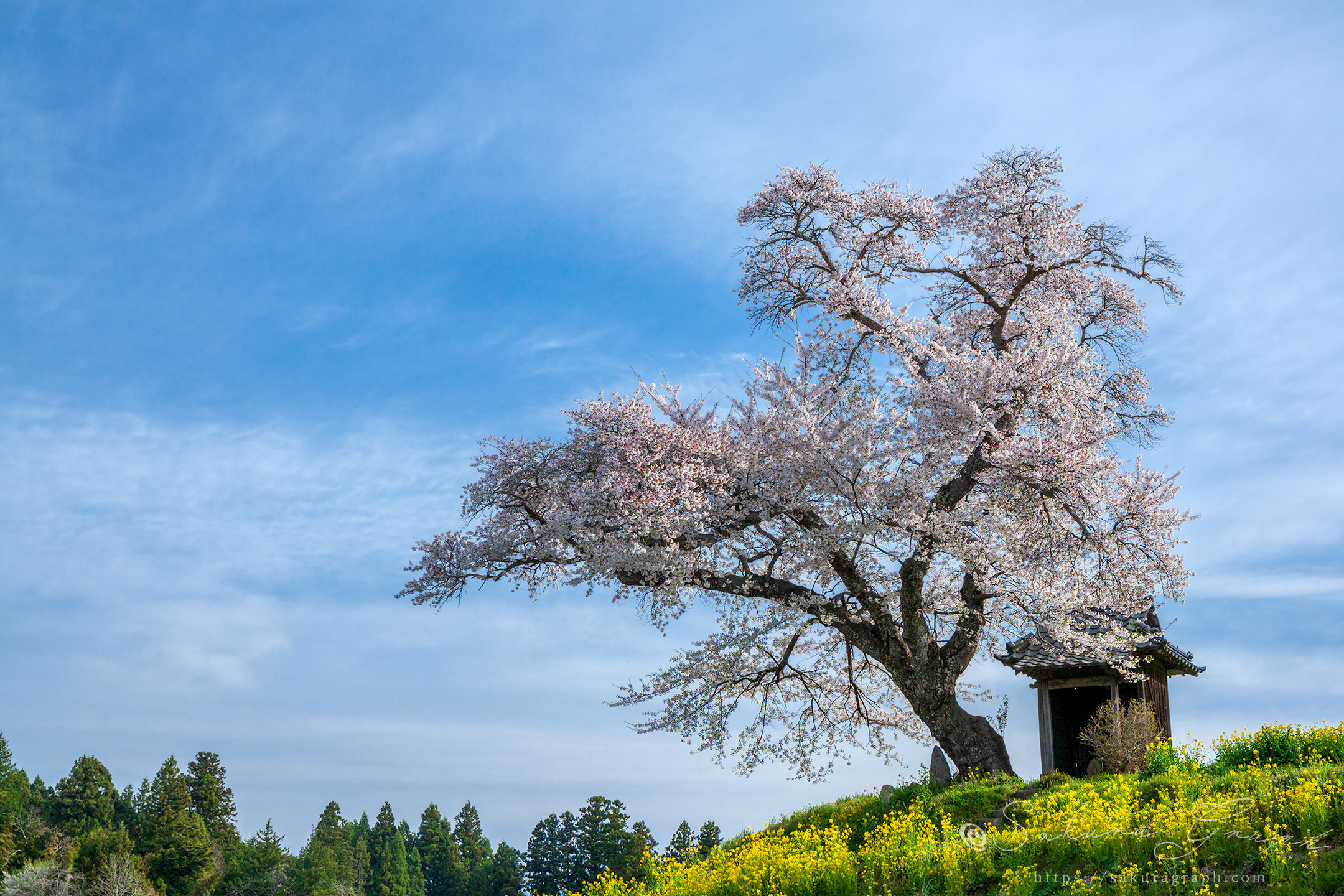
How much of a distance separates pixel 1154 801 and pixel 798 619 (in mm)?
5277

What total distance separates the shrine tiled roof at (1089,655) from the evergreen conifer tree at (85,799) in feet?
206

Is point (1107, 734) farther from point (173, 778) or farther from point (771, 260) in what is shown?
point (173, 778)

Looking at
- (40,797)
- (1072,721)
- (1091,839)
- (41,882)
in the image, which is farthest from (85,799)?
(1091,839)

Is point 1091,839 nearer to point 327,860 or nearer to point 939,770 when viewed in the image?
point 939,770

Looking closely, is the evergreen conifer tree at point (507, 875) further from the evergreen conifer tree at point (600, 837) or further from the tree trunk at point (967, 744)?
the tree trunk at point (967, 744)

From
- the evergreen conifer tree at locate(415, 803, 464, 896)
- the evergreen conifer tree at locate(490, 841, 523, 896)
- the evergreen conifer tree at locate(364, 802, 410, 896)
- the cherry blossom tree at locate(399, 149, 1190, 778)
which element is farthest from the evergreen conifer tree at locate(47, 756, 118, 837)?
the cherry blossom tree at locate(399, 149, 1190, 778)

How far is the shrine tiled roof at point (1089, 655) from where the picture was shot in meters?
17.3

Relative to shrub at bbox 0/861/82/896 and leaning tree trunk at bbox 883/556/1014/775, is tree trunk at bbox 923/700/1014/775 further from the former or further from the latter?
shrub at bbox 0/861/82/896

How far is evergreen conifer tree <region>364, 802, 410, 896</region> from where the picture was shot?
62.3 metres

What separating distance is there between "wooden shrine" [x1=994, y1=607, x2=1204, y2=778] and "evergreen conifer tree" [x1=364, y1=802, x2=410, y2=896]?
55011mm

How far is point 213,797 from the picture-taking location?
6169 cm

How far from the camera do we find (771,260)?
55.6ft

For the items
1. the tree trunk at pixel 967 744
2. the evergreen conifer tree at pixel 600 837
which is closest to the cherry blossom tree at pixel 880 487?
the tree trunk at pixel 967 744
